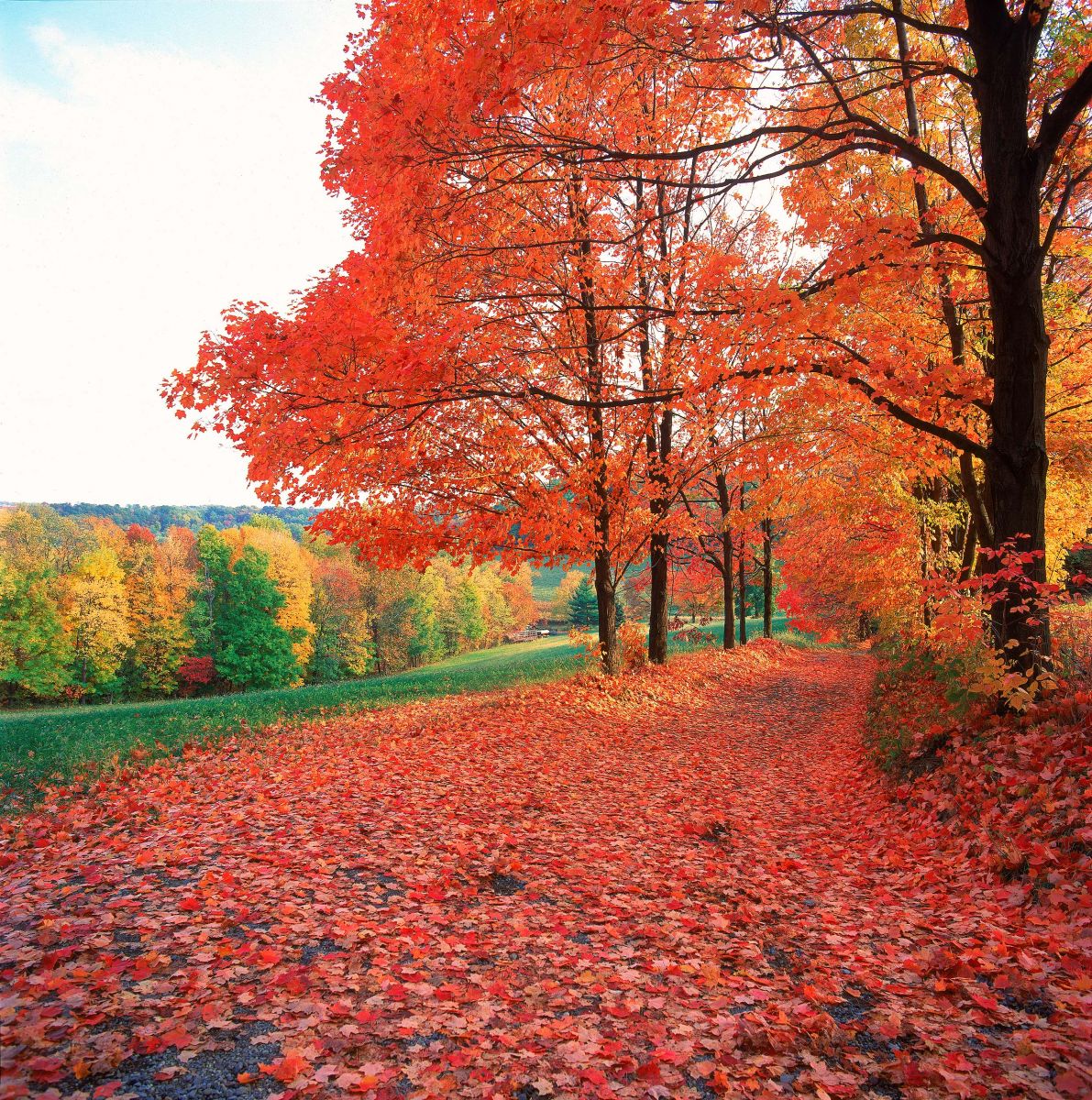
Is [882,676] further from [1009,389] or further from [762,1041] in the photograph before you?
[762,1041]

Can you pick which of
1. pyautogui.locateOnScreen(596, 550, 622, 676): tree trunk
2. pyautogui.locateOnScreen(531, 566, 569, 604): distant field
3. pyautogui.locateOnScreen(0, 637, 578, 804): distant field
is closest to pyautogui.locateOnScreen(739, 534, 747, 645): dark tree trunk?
pyautogui.locateOnScreen(0, 637, 578, 804): distant field

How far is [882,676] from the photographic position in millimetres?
13602

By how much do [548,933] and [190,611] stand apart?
1594 inches

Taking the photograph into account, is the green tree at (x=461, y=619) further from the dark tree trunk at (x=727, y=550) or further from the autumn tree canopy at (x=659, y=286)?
the autumn tree canopy at (x=659, y=286)

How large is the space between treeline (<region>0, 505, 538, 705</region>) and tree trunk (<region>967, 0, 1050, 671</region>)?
24329mm

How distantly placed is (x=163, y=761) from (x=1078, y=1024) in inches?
380

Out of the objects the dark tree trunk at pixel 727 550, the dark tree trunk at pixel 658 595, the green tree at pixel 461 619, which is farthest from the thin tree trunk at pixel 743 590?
the green tree at pixel 461 619

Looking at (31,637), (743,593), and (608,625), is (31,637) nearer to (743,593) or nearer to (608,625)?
(608,625)

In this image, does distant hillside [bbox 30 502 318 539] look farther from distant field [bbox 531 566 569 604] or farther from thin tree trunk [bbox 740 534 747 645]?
thin tree trunk [bbox 740 534 747 645]

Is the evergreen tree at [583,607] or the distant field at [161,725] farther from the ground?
the distant field at [161,725]

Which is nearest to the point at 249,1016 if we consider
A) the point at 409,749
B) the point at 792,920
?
the point at 792,920

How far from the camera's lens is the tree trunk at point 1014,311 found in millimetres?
6254

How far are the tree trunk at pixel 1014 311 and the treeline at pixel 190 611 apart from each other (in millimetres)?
24329

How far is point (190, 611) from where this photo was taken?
39000mm
